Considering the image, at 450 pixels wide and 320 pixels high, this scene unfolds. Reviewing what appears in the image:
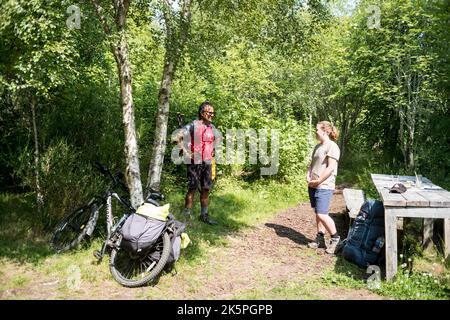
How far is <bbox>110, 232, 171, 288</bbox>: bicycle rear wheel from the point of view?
4.91 metres

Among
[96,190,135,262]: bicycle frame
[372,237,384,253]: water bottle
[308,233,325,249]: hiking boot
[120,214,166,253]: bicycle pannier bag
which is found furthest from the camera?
A: [308,233,325,249]: hiking boot

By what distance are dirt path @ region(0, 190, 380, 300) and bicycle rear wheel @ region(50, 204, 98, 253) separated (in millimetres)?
675

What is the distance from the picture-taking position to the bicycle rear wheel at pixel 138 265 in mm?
4910

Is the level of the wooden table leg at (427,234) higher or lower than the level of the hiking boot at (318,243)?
higher

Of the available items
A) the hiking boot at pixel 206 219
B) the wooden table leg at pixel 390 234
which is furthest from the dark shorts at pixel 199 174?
the wooden table leg at pixel 390 234

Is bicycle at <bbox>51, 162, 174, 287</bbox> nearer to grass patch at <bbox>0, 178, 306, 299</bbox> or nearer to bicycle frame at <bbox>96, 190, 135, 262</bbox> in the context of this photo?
bicycle frame at <bbox>96, 190, 135, 262</bbox>

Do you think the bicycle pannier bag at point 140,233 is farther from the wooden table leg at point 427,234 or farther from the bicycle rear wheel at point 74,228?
the wooden table leg at point 427,234

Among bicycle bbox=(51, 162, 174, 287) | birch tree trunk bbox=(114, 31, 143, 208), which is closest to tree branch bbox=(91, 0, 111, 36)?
birch tree trunk bbox=(114, 31, 143, 208)

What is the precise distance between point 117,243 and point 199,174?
2.67 m

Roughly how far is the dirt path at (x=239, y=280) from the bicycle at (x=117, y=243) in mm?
182

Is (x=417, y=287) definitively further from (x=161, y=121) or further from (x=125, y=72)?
(x=125, y=72)
